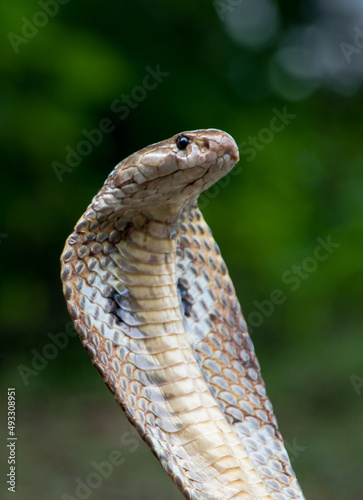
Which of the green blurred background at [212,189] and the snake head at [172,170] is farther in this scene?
the green blurred background at [212,189]

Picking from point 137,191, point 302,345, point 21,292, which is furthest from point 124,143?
point 137,191

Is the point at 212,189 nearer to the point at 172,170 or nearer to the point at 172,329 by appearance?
the point at 172,329

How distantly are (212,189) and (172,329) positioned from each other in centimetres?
457

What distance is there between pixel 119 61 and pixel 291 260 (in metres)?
2.21

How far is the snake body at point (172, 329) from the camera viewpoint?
183 centimetres

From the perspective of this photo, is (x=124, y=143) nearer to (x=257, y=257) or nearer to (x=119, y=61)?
(x=119, y=61)

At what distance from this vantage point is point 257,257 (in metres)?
6.64

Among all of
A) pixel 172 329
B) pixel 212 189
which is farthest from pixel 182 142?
pixel 212 189

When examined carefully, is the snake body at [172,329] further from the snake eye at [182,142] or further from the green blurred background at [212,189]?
the green blurred background at [212,189]

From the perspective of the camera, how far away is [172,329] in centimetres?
200

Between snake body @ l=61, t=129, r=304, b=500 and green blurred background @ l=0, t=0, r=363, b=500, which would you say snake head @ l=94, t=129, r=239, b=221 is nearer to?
snake body @ l=61, t=129, r=304, b=500

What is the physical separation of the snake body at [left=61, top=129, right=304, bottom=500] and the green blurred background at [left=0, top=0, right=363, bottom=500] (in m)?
2.89

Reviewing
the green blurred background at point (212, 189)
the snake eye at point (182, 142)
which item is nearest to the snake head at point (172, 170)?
the snake eye at point (182, 142)

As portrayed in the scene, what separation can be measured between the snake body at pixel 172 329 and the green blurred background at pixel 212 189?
9.47 feet
